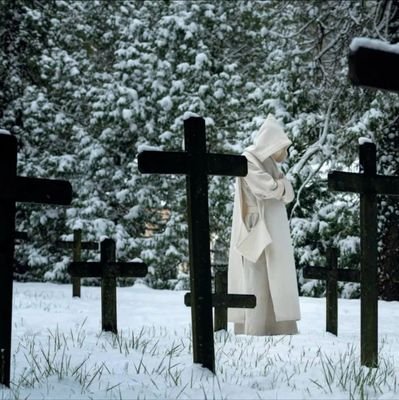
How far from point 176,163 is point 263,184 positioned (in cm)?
325

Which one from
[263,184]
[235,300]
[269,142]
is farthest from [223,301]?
[269,142]

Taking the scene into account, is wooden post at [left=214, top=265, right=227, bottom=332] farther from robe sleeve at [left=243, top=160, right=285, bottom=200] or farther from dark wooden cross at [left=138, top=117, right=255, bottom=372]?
dark wooden cross at [left=138, top=117, right=255, bottom=372]

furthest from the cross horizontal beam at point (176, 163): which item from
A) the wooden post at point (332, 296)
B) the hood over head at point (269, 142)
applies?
the wooden post at point (332, 296)

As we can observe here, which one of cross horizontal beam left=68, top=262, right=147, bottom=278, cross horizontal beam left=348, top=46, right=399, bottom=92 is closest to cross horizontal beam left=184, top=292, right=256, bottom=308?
cross horizontal beam left=68, top=262, right=147, bottom=278

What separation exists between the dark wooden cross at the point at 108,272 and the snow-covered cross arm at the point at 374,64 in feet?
16.2

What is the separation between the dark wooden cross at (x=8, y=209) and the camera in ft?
14.1

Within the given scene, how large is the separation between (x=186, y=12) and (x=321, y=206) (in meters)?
7.40

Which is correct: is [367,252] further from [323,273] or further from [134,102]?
[134,102]

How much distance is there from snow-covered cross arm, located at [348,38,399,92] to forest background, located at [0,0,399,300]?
1387 centimetres

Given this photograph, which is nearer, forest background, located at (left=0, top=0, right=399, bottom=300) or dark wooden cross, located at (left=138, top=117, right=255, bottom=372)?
dark wooden cross, located at (left=138, top=117, right=255, bottom=372)

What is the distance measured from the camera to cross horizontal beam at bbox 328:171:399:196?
5.39 metres

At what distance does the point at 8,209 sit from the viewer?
4.41 metres

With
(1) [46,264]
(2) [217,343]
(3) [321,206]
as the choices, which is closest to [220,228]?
(3) [321,206]

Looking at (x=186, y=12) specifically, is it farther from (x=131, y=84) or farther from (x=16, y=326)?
(x=16, y=326)
